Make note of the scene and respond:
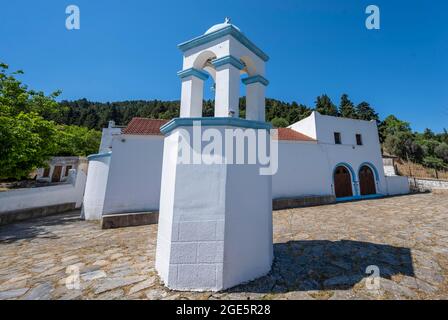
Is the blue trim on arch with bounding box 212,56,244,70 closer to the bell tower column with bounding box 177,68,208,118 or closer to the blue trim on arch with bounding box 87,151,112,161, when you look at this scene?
the bell tower column with bounding box 177,68,208,118

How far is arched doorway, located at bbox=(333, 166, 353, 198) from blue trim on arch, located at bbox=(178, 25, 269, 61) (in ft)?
40.1

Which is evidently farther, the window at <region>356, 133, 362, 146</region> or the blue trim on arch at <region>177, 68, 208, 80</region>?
the window at <region>356, 133, 362, 146</region>

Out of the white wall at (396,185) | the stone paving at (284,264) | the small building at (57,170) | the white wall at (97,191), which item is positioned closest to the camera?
the stone paving at (284,264)

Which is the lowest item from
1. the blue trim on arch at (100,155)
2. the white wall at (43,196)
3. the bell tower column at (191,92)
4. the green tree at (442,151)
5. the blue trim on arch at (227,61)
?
the white wall at (43,196)

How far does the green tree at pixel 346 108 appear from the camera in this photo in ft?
127

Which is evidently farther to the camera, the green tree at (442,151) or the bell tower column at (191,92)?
the green tree at (442,151)

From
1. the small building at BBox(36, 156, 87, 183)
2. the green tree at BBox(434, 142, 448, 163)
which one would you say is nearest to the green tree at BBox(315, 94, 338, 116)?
the green tree at BBox(434, 142, 448, 163)

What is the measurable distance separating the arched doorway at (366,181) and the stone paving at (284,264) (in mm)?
7955

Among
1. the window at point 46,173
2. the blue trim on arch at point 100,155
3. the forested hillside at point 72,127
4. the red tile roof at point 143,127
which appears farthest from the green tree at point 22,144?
the window at point 46,173

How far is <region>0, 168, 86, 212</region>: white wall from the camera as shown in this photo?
8.55m

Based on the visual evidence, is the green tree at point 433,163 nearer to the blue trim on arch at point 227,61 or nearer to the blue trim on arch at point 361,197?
the blue trim on arch at point 361,197
